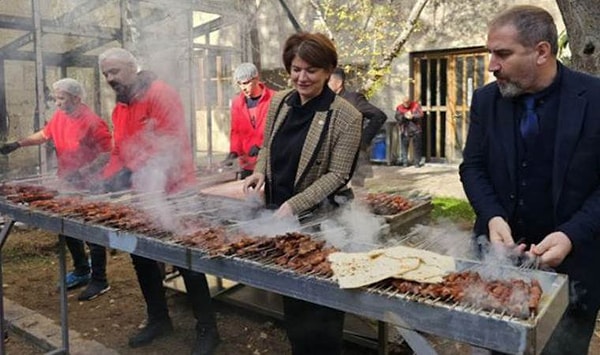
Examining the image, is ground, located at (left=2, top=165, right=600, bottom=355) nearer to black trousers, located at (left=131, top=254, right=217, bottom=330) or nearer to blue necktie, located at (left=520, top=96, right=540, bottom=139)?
black trousers, located at (left=131, top=254, right=217, bottom=330)

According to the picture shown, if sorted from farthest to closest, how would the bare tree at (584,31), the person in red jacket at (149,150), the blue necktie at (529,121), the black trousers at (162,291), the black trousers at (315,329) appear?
the bare tree at (584,31) < the person in red jacket at (149,150) < the black trousers at (162,291) < the black trousers at (315,329) < the blue necktie at (529,121)

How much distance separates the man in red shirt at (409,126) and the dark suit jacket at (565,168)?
994 cm

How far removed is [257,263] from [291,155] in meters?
0.90

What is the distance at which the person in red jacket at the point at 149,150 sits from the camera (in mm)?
3820

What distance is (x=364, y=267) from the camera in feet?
6.47


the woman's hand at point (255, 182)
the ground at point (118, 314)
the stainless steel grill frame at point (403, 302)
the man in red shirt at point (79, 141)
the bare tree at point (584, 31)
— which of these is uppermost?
the bare tree at point (584, 31)

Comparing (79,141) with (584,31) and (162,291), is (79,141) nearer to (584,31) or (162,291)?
(162,291)

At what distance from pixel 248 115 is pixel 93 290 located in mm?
2161

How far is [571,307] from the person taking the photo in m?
2.42

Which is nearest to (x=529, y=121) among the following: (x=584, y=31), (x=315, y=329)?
(x=315, y=329)

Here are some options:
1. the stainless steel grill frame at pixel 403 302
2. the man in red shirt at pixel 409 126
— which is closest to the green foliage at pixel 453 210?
the man in red shirt at pixel 409 126

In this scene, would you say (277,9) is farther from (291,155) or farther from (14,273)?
(291,155)

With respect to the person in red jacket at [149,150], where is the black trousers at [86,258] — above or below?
below

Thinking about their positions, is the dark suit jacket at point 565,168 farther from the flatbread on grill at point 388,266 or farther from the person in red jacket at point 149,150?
the person in red jacket at point 149,150
